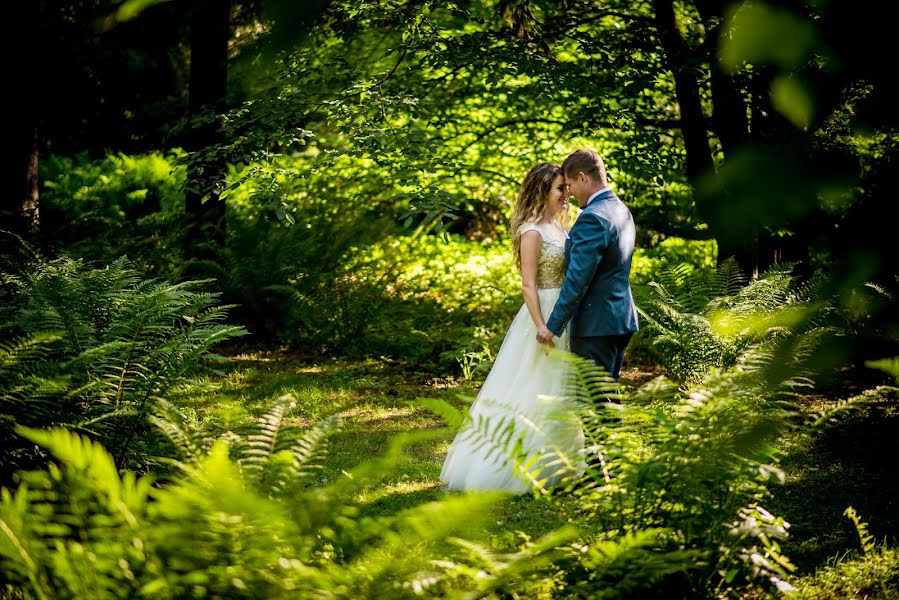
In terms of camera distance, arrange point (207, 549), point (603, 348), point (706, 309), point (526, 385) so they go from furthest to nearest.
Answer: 1. point (706, 309)
2. point (526, 385)
3. point (603, 348)
4. point (207, 549)

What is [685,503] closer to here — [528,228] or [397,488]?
[528,228]

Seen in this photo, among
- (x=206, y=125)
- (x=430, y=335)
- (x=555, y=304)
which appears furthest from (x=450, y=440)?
(x=206, y=125)

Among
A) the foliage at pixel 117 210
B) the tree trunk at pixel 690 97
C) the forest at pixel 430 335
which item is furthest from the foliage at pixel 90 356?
the tree trunk at pixel 690 97

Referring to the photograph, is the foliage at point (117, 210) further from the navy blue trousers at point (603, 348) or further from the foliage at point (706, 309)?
the foliage at point (706, 309)

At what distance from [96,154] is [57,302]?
53.9 ft

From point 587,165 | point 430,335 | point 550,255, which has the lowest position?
point 430,335

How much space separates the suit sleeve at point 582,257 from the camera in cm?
446

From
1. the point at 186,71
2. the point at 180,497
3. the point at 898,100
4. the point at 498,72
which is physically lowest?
the point at 180,497

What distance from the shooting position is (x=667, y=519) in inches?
109

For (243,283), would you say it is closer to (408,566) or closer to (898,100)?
(408,566)

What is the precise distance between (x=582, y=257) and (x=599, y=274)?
0.21 meters

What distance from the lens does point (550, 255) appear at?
16.5 ft

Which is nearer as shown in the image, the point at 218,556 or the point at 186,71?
the point at 218,556

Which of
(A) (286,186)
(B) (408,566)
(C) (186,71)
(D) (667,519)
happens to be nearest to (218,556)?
(B) (408,566)
